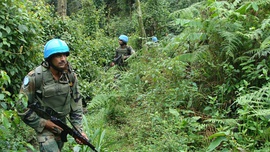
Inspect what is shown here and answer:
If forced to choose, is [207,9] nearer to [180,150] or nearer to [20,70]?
[180,150]

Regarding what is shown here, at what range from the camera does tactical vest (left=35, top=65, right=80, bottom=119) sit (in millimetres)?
3086

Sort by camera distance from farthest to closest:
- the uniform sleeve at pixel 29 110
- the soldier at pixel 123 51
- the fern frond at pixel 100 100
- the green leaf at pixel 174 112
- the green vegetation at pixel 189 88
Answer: the soldier at pixel 123 51, the fern frond at pixel 100 100, the green leaf at pixel 174 112, the green vegetation at pixel 189 88, the uniform sleeve at pixel 29 110

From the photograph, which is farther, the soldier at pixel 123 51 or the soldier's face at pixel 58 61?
the soldier at pixel 123 51

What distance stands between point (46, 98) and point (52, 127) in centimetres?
32

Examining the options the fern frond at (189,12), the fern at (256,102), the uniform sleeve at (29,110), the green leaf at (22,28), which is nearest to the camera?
the uniform sleeve at (29,110)

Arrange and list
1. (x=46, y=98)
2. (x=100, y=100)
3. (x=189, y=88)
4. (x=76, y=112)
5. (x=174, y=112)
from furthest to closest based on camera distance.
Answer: (x=100, y=100) < (x=189, y=88) < (x=174, y=112) < (x=76, y=112) < (x=46, y=98)

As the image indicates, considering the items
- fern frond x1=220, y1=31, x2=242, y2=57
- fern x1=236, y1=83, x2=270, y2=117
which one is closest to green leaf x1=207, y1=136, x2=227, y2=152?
fern x1=236, y1=83, x2=270, y2=117

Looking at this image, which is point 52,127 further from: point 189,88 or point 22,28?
point 189,88

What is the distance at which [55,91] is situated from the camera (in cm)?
Result: 313

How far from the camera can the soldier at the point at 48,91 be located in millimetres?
3033

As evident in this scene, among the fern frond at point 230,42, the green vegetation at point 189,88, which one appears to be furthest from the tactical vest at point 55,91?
the fern frond at point 230,42

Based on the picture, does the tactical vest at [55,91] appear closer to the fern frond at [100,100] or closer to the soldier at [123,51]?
the fern frond at [100,100]

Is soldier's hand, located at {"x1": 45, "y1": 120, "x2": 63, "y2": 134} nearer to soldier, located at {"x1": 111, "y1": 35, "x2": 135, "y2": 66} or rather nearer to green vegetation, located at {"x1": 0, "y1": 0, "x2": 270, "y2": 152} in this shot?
green vegetation, located at {"x1": 0, "y1": 0, "x2": 270, "y2": 152}

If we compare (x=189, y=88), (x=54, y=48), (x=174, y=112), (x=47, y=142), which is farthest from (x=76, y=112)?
(x=189, y=88)
